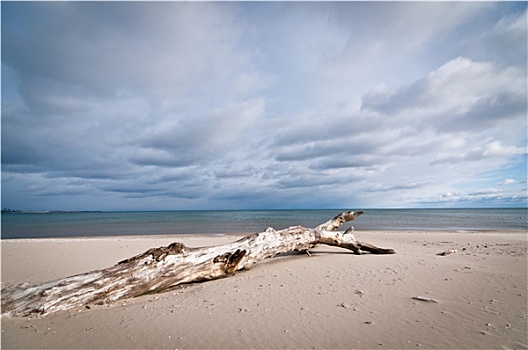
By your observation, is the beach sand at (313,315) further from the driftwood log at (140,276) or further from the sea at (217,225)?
the sea at (217,225)

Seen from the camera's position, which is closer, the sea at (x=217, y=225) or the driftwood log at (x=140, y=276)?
the driftwood log at (x=140, y=276)

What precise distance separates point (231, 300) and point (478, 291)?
5490 millimetres

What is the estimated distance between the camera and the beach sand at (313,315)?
4.13 m

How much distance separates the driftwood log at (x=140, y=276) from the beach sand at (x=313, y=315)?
0.22 m

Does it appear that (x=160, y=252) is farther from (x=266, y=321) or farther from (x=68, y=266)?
(x=68, y=266)

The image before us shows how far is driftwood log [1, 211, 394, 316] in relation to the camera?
5320mm

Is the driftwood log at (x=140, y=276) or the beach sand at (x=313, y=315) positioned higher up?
the driftwood log at (x=140, y=276)

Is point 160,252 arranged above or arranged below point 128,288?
above

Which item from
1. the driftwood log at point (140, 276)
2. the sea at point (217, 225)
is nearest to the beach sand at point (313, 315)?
the driftwood log at point (140, 276)

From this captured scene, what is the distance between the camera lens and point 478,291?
6.05 meters

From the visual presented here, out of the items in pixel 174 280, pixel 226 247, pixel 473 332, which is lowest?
pixel 473 332

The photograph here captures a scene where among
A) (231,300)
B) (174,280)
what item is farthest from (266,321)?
(174,280)

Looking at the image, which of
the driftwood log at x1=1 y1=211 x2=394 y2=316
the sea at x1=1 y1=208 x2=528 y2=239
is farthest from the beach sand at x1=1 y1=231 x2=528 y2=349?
the sea at x1=1 y1=208 x2=528 y2=239

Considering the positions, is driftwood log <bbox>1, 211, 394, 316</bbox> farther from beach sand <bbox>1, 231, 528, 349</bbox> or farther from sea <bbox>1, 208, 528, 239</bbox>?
sea <bbox>1, 208, 528, 239</bbox>
